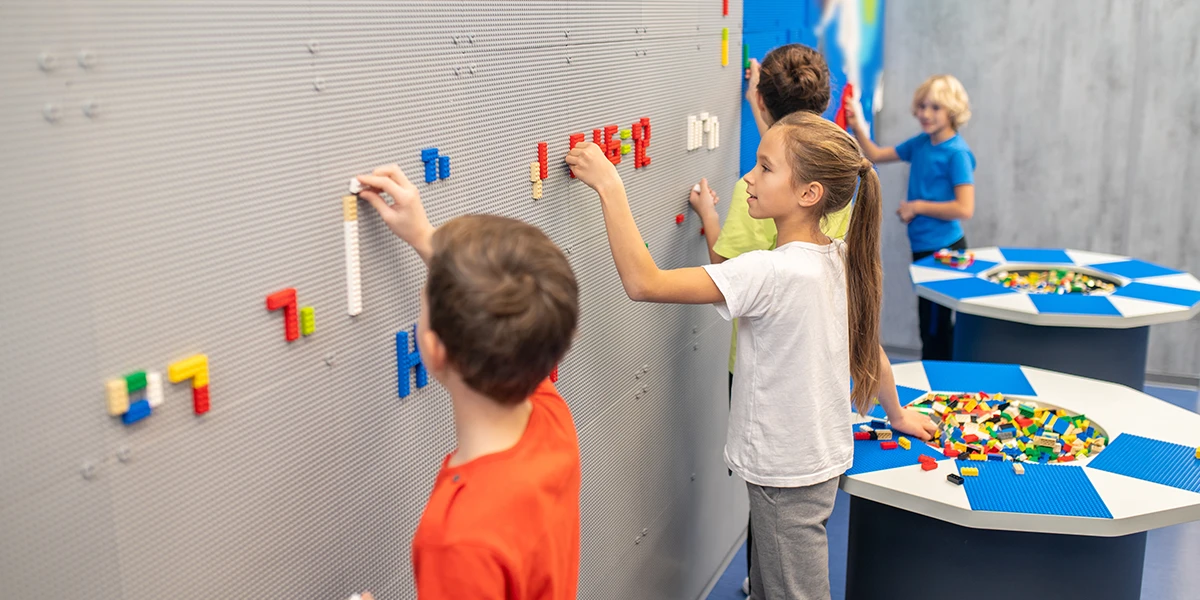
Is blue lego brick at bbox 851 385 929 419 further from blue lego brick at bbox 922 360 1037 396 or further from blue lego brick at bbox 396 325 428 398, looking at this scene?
blue lego brick at bbox 396 325 428 398

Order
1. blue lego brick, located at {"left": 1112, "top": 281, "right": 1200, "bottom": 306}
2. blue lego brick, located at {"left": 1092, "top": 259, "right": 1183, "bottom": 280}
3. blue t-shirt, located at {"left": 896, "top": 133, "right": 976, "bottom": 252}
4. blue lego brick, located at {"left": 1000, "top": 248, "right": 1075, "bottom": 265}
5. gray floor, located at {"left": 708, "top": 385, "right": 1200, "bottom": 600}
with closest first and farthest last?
gray floor, located at {"left": 708, "top": 385, "right": 1200, "bottom": 600}, blue lego brick, located at {"left": 1112, "top": 281, "right": 1200, "bottom": 306}, blue lego brick, located at {"left": 1092, "top": 259, "right": 1183, "bottom": 280}, blue lego brick, located at {"left": 1000, "top": 248, "right": 1075, "bottom": 265}, blue t-shirt, located at {"left": 896, "top": 133, "right": 976, "bottom": 252}

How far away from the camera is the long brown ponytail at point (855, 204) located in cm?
199

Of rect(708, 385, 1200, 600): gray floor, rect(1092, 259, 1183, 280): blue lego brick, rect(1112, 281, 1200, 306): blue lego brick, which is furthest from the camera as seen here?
rect(1092, 259, 1183, 280): blue lego brick

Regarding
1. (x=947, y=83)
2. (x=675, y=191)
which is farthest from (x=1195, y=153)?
(x=675, y=191)

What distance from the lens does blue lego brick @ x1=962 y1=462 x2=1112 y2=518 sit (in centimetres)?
200

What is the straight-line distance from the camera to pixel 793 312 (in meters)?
1.98

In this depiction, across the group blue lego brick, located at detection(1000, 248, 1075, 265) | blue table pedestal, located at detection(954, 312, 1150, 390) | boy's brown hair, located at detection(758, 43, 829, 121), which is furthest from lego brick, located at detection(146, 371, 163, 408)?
blue lego brick, located at detection(1000, 248, 1075, 265)

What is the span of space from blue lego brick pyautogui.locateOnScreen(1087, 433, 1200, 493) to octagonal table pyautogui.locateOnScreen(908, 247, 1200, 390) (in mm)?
1026

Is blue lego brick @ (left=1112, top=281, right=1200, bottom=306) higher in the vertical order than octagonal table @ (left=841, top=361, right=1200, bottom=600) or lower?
higher

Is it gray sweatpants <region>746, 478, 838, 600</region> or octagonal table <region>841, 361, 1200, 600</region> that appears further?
gray sweatpants <region>746, 478, 838, 600</region>

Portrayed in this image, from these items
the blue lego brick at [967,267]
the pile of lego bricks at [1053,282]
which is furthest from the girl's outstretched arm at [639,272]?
the blue lego brick at [967,267]

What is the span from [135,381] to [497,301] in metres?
0.42

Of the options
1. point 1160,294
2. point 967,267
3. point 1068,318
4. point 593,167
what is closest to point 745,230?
point 593,167

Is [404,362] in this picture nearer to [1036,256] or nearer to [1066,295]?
[1066,295]
